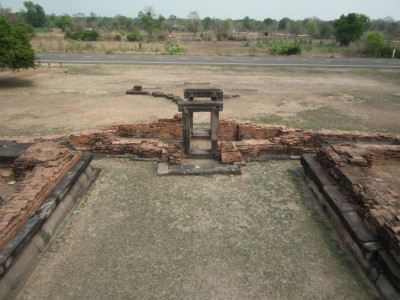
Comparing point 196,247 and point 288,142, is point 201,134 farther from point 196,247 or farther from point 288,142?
point 196,247

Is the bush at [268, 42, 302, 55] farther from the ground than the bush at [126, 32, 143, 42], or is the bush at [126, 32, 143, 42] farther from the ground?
the bush at [126, 32, 143, 42]

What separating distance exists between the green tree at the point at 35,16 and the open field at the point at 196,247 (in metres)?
80.3

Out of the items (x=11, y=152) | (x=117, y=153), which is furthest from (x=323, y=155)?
(x=11, y=152)

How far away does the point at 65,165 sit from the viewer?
654cm

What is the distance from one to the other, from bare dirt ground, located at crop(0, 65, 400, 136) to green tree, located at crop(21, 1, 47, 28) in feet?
203

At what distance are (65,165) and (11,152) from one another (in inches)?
72.4

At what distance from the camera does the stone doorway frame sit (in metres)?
8.01

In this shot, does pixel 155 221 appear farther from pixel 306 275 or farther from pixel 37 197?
pixel 306 275

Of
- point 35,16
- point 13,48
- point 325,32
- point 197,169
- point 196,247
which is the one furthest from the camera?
point 35,16

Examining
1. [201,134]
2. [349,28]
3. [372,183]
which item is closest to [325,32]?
[349,28]

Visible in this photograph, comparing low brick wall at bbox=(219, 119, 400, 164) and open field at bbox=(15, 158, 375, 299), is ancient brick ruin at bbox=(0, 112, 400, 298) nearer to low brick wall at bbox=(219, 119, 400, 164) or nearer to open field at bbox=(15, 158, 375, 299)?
low brick wall at bbox=(219, 119, 400, 164)

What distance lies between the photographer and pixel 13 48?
16.1m

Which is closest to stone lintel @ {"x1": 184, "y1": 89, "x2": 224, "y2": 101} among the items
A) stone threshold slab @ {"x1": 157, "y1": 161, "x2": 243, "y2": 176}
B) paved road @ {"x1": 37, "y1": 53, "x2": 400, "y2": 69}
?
stone threshold slab @ {"x1": 157, "y1": 161, "x2": 243, "y2": 176}

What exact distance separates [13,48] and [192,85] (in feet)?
34.9
